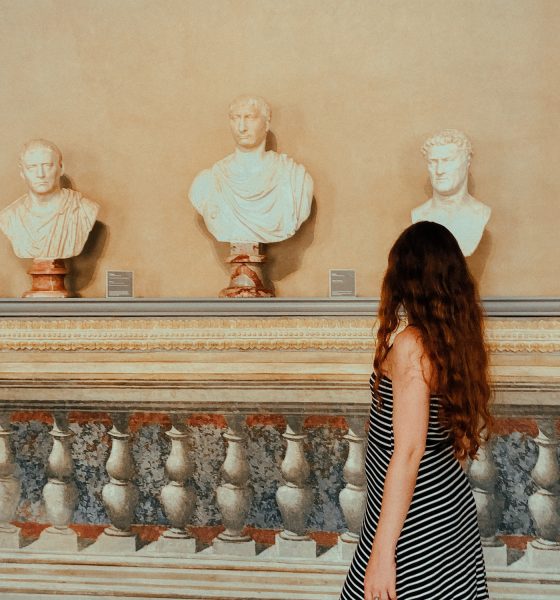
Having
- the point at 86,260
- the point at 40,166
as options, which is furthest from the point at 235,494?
the point at 40,166

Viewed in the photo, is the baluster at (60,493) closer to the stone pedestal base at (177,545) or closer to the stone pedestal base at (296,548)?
the stone pedestal base at (177,545)

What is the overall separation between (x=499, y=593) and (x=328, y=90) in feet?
7.73

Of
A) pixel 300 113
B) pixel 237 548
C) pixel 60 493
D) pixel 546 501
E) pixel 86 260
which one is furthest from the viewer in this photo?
pixel 86 260

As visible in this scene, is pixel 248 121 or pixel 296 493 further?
pixel 248 121

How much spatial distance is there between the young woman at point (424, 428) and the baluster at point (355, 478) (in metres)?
1.29

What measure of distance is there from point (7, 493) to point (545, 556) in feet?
7.47

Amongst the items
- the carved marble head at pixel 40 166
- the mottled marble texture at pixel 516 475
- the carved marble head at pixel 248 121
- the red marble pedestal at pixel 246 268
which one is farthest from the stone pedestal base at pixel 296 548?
the carved marble head at pixel 40 166

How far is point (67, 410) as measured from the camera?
3.62 metres

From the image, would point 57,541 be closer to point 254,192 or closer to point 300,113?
point 254,192

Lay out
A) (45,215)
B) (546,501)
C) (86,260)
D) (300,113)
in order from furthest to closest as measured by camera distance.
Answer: (86,260) < (300,113) < (45,215) < (546,501)

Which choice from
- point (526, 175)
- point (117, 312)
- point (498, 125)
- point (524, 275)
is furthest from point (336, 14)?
point (117, 312)

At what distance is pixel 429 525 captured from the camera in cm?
199

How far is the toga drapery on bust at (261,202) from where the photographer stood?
373cm

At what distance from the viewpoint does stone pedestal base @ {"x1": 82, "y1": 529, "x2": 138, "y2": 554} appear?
3.60 m
